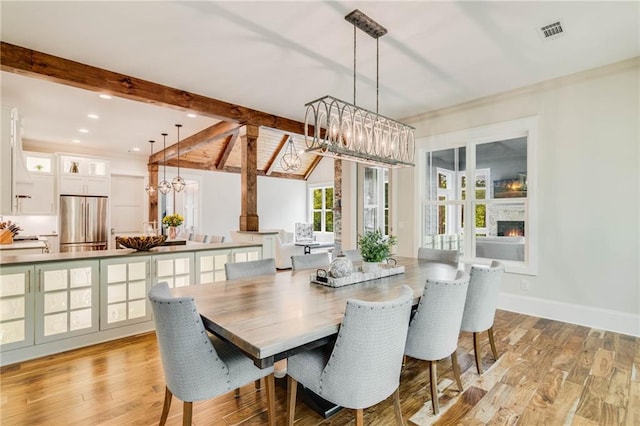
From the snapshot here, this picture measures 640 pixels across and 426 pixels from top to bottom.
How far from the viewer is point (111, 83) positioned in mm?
3311

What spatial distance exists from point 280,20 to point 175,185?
16.2ft

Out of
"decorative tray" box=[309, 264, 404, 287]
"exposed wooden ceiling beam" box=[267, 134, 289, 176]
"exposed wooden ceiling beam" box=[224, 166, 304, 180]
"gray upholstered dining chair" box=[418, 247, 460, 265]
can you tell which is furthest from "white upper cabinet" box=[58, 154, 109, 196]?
"gray upholstered dining chair" box=[418, 247, 460, 265]

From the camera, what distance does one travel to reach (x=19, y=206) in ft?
18.9

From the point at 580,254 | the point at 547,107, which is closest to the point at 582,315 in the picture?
the point at 580,254

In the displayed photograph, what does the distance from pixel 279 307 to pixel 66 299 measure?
2.47 metres

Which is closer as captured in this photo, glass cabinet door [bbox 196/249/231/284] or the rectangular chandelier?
the rectangular chandelier

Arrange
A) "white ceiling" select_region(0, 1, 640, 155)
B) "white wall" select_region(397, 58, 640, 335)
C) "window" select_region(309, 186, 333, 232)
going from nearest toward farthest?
"white ceiling" select_region(0, 1, 640, 155), "white wall" select_region(397, 58, 640, 335), "window" select_region(309, 186, 333, 232)

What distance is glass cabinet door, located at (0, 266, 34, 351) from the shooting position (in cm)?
261

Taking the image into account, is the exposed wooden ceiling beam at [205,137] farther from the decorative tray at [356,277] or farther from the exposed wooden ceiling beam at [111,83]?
the decorative tray at [356,277]

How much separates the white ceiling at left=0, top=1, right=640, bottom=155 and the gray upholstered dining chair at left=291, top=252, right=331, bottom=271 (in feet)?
6.50

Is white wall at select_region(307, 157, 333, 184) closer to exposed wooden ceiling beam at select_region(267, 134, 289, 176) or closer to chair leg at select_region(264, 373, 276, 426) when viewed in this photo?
exposed wooden ceiling beam at select_region(267, 134, 289, 176)

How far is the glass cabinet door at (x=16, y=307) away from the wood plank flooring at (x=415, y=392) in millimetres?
219

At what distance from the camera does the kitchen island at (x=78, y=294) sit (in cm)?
266

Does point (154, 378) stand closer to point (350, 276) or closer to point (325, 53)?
point (350, 276)
